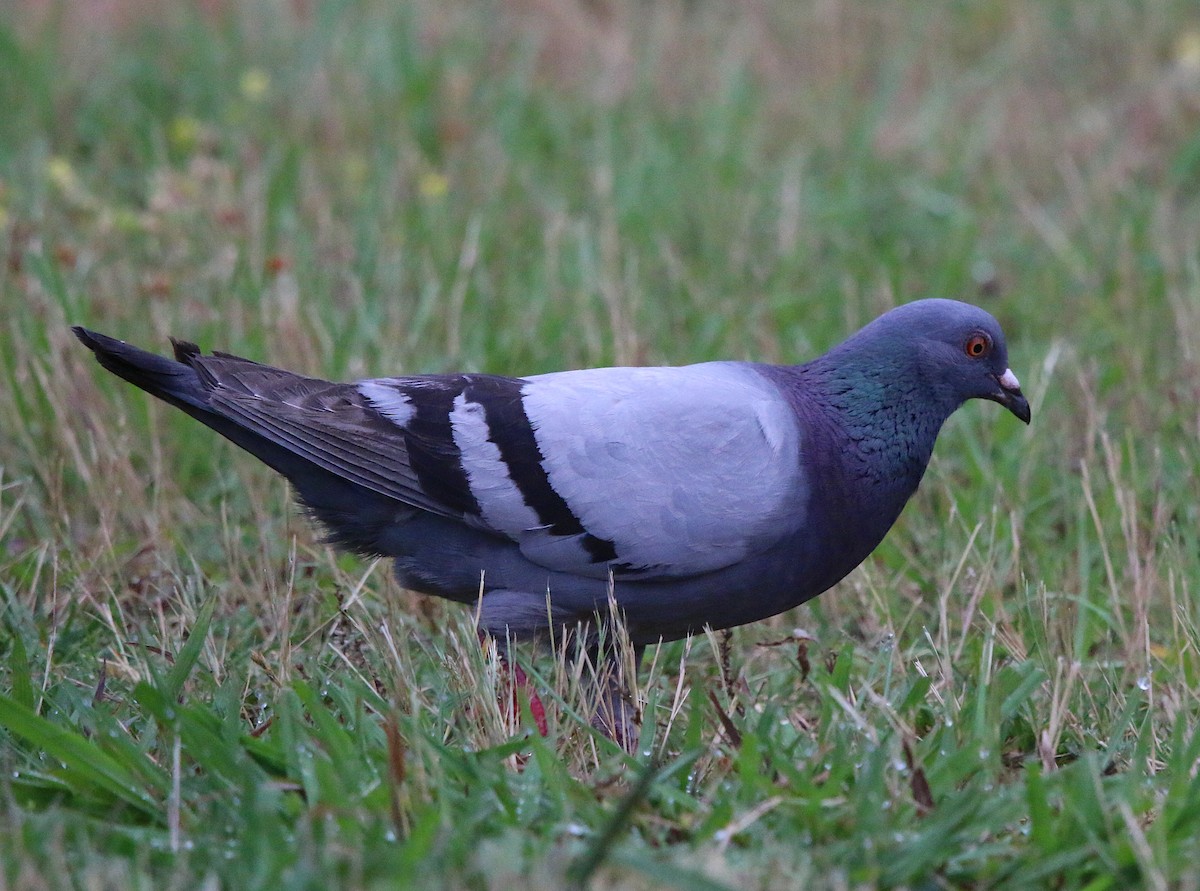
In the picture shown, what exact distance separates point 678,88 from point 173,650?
17.0ft

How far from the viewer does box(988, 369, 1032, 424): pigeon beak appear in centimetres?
345

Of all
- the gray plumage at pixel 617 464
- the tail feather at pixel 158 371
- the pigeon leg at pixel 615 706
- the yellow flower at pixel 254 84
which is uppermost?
the yellow flower at pixel 254 84

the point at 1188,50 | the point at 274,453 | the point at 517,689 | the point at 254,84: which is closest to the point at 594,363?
the point at 274,453

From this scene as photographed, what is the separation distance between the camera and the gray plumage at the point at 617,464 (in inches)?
121

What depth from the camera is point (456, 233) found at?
19.6 ft

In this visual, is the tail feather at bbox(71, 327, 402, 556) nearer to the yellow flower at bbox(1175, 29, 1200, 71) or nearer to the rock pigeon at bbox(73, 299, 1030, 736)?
the rock pigeon at bbox(73, 299, 1030, 736)

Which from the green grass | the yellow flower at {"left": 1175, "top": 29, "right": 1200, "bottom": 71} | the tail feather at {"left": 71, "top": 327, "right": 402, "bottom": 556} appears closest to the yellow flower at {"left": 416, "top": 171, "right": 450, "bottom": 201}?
the green grass

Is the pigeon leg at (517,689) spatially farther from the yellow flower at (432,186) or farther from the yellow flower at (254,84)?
the yellow flower at (254,84)

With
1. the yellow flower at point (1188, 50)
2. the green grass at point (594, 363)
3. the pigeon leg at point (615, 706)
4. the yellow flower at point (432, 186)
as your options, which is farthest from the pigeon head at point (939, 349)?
the yellow flower at point (1188, 50)

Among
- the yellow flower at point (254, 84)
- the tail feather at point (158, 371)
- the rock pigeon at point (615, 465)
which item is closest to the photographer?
the rock pigeon at point (615, 465)

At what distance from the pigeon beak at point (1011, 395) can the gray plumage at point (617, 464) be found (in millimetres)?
105

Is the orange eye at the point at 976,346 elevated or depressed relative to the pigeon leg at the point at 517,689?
elevated

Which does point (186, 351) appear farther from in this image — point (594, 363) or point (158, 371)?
point (594, 363)

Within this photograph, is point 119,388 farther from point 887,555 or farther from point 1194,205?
point 1194,205
